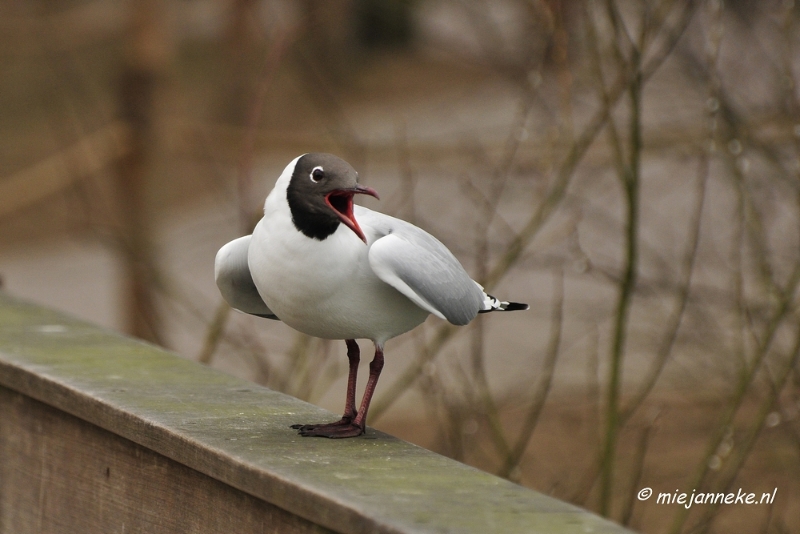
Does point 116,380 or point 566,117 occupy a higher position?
point 566,117

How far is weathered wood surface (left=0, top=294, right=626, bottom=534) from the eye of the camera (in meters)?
1.48

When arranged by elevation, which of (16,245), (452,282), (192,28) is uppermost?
(192,28)

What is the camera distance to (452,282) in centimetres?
170

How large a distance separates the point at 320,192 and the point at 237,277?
0.96 ft

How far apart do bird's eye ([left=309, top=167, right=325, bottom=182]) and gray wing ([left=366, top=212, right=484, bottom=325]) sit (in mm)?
132

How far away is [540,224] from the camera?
2.83m

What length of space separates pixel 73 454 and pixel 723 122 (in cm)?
196

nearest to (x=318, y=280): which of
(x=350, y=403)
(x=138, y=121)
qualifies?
(x=350, y=403)

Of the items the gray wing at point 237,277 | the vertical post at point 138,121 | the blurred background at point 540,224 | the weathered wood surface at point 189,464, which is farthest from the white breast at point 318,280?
the vertical post at point 138,121

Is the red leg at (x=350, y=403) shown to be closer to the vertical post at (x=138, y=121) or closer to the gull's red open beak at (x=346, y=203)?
the gull's red open beak at (x=346, y=203)

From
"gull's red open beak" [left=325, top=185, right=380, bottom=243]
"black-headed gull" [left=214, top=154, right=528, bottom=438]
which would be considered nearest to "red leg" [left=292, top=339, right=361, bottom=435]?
"black-headed gull" [left=214, top=154, right=528, bottom=438]

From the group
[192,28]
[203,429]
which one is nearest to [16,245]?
[192,28]

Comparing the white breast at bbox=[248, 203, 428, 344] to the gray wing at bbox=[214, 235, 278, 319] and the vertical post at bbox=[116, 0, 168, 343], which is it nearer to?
the gray wing at bbox=[214, 235, 278, 319]

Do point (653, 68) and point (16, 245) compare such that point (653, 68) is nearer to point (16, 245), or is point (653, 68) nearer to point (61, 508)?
point (61, 508)
